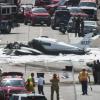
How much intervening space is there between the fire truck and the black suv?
10.8 feet

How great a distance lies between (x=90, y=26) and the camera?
195 feet

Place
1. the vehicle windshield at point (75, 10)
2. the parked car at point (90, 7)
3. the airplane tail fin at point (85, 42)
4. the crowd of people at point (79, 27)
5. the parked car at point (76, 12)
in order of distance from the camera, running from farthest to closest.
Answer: the parked car at point (90, 7), the vehicle windshield at point (75, 10), the parked car at point (76, 12), the crowd of people at point (79, 27), the airplane tail fin at point (85, 42)

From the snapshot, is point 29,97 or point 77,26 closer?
point 29,97

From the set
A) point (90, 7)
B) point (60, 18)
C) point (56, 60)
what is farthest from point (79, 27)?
point (90, 7)

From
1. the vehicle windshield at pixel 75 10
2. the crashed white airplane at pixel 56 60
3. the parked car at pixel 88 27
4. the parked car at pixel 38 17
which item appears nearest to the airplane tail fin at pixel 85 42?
the crashed white airplane at pixel 56 60

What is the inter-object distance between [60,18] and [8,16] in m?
4.66

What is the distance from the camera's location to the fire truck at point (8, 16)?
2399 inches

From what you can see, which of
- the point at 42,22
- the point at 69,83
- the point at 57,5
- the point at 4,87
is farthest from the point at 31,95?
the point at 57,5

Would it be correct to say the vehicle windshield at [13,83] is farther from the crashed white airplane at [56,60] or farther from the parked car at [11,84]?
the crashed white airplane at [56,60]

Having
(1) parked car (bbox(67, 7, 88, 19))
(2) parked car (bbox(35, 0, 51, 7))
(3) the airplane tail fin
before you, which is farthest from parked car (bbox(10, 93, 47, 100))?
(2) parked car (bbox(35, 0, 51, 7))

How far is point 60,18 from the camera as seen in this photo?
2478 inches

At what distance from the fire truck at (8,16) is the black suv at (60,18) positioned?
3293 millimetres

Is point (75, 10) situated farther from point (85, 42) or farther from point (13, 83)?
point (13, 83)

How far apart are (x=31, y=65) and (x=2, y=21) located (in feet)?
52.0
